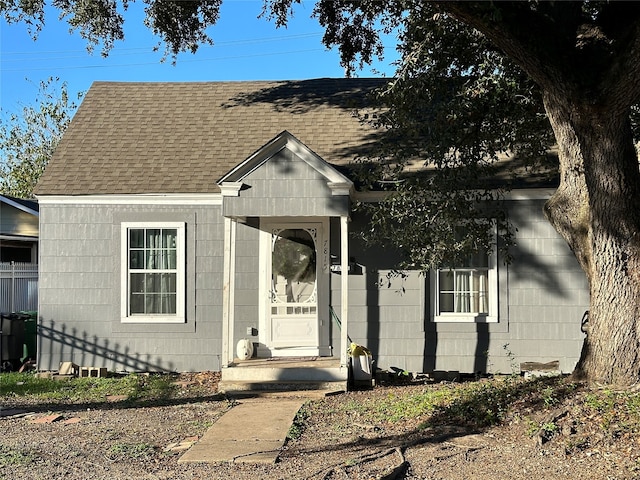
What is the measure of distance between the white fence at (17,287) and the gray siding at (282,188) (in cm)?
800

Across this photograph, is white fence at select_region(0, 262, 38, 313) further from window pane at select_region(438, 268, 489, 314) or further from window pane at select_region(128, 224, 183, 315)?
window pane at select_region(438, 268, 489, 314)

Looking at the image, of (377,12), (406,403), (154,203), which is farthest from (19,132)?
(406,403)

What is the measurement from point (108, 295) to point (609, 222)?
26.4 ft

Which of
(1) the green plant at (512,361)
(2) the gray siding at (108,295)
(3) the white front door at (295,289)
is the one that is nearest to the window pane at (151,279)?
(2) the gray siding at (108,295)

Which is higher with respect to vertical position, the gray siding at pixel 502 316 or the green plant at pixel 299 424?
the gray siding at pixel 502 316

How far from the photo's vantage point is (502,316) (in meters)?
11.0

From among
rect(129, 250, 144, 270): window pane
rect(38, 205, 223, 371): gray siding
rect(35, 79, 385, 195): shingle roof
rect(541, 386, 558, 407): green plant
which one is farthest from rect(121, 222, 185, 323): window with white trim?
rect(541, 386, 558, 407): green plant

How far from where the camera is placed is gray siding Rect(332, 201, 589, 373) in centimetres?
1100

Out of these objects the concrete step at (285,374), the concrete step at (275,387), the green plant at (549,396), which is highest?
the green plant at (549,396)

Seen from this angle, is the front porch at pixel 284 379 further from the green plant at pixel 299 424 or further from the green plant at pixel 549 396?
the green plant at pixel 549 396

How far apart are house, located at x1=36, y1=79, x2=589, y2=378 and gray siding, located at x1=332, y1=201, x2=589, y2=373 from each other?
0.02m

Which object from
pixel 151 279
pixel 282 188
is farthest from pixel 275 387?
pixel 151 279

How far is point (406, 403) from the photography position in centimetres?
871

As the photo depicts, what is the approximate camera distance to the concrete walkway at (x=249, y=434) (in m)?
6.63
